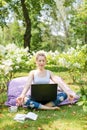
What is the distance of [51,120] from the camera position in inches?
213

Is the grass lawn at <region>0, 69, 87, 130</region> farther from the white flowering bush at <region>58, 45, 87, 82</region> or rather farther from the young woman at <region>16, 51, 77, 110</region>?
the white flowering bush at <region>58, 45, 87, 82</region>

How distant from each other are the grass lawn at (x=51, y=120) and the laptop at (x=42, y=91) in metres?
0.24

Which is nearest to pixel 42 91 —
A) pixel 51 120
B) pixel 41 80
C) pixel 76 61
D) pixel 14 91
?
pixel 41 80

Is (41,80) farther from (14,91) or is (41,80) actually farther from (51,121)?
(51,121)

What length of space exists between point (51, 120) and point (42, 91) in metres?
0.79

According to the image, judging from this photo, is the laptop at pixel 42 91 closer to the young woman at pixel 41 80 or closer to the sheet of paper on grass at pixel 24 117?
the young woman at pixel 41 80

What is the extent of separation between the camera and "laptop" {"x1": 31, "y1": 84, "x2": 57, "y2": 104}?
6.04 m

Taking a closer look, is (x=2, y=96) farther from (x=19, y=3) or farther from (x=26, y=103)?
(x=19, y=3)

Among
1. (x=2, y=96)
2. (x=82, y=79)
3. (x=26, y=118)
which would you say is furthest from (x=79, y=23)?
(x=26, y=118)

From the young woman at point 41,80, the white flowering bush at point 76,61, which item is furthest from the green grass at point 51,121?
the white flowering bush at point 76,61

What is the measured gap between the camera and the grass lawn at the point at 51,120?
5030 mm

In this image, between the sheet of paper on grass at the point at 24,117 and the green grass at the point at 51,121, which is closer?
the green grass at the point at 51,121

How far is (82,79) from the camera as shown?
9797mm

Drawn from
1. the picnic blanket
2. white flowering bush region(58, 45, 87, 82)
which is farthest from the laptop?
white flowering bush region(58, 45, 87, 82)
